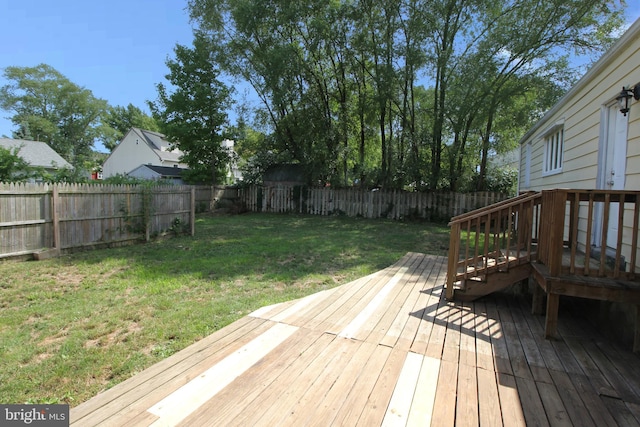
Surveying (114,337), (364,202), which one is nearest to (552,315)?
(114,337)

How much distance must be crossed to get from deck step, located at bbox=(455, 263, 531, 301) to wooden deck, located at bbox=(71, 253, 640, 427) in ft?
1.12

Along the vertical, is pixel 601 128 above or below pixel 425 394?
above

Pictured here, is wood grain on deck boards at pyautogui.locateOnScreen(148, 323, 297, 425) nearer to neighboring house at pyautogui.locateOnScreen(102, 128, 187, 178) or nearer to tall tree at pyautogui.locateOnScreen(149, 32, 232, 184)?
tall tree at pyautogui.locateOnScreen(149, 32, 232, 184)

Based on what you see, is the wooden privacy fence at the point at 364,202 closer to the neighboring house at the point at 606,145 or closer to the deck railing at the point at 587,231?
the neighboring house at the point at 606,145

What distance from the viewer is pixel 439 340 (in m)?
2.59

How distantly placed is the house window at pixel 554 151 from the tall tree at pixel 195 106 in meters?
13.0

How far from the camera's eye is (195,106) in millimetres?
14430

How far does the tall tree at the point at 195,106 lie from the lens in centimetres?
1434

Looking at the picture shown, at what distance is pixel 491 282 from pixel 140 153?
27.8 meters

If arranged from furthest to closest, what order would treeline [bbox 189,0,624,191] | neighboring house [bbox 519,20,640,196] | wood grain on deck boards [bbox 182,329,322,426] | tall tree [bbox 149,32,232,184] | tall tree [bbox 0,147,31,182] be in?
1. tall tree [bbox 149,32,232,184]
2. treeline [bbox 189,0,624,191]
3. tall tree [bbox 0,147,31,182]
4. neighboring house [bbox 519,20,640,196]
5. wood grain on deck boards [bbox 182,329,322,426]

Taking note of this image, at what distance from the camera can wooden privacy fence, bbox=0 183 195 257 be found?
5.10 m

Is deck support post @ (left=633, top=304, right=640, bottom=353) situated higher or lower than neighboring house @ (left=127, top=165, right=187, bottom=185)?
lower

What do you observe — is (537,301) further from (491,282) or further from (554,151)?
(554,151)

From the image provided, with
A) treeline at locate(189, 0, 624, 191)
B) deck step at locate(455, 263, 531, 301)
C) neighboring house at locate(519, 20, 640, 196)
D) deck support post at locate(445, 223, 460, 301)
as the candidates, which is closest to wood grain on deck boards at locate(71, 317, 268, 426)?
deck support post at locate(445, 223, 460, 301)
